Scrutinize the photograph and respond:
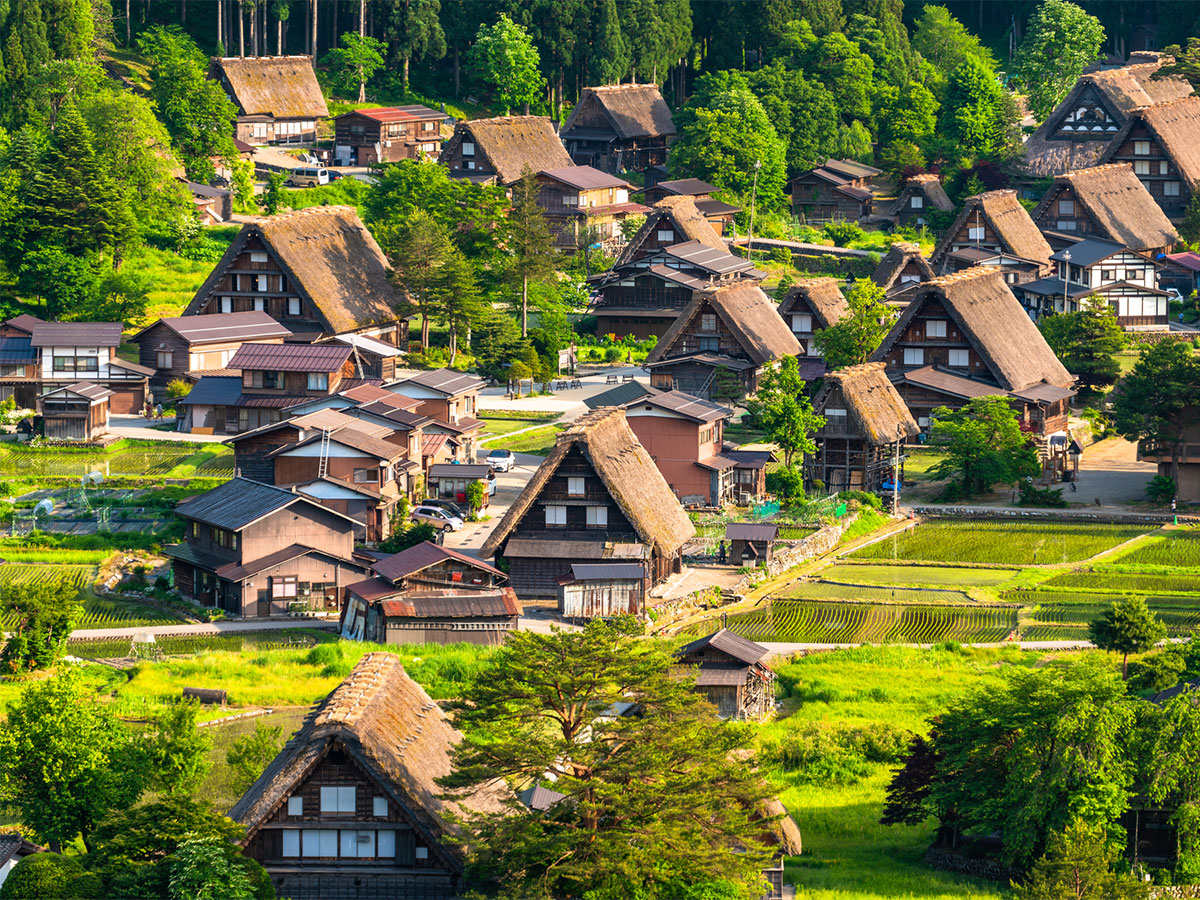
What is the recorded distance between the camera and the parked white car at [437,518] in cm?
4959

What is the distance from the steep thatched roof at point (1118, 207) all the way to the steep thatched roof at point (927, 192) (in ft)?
18.1

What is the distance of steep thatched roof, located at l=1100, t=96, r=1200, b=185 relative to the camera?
80.5 meters

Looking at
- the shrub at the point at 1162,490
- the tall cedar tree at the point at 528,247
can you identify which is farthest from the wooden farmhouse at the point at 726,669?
the tall cedar tree at the point at 528,247

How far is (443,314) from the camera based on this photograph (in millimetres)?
65688

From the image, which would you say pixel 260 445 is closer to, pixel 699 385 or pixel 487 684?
pixel 699 385

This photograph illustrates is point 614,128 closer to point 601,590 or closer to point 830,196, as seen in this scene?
point 830,196

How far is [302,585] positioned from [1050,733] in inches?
857

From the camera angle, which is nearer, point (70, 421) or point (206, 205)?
point (70, 421)

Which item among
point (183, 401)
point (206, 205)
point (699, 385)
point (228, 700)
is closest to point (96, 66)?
point (206, 205)

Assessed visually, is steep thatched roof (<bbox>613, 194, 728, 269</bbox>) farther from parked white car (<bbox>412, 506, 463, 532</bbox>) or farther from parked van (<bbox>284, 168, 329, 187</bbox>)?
parked white car (<bbox>412, 506, 463, 532</bbox>)

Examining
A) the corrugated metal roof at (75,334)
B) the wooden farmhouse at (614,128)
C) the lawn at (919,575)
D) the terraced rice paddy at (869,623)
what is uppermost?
the wooden farmhouse at (614,128)

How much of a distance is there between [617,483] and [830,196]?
43.3 meters

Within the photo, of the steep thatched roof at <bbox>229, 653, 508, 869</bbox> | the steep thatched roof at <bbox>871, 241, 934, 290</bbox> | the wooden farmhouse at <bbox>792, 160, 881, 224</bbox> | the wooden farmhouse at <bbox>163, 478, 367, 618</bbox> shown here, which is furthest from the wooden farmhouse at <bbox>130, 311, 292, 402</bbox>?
the steep thatched roof at <bbox>229, 653, 508, 869</bbox>

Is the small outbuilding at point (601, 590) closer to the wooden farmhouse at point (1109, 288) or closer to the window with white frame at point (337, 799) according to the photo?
the window with white frame at point (337, 799)
